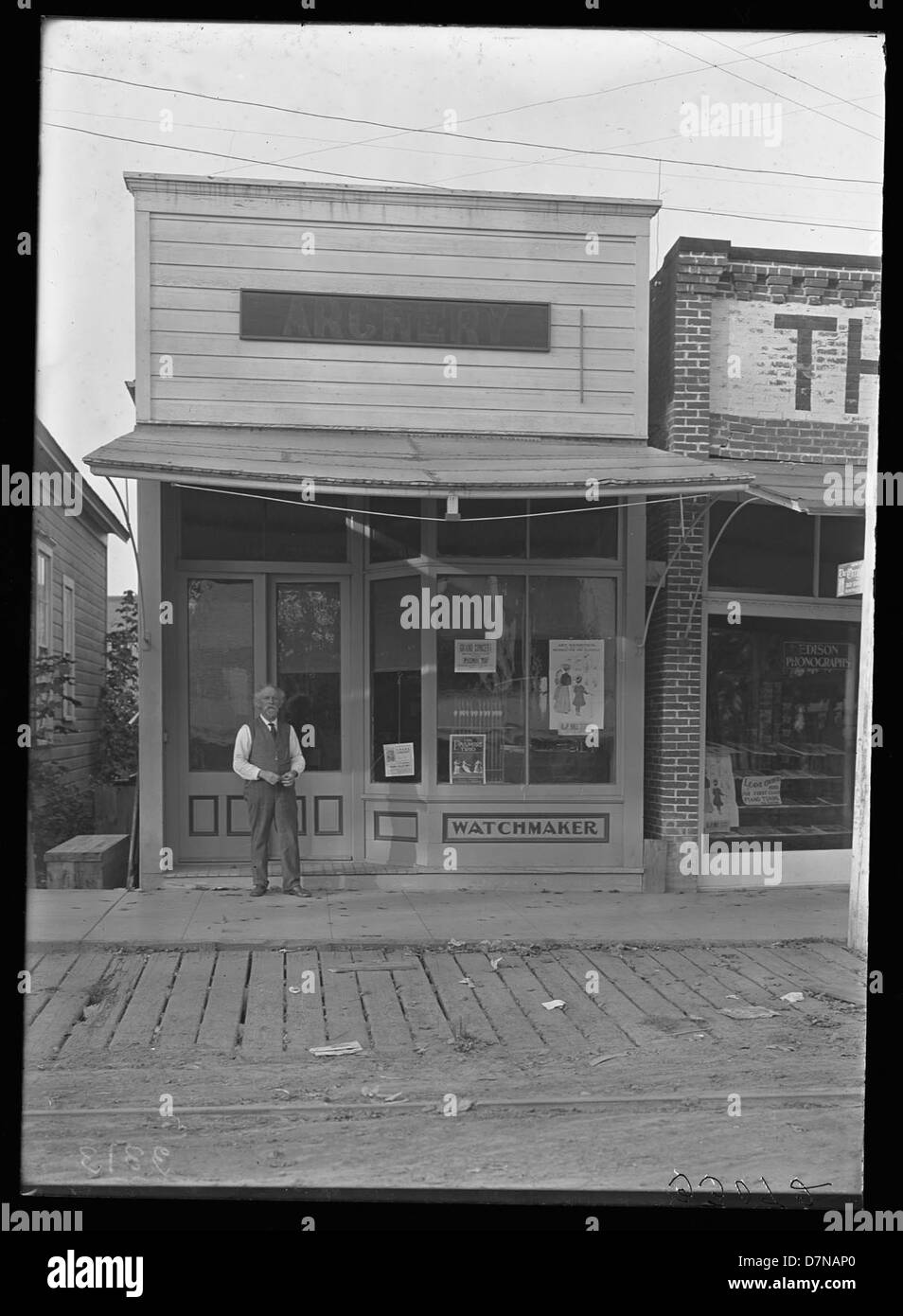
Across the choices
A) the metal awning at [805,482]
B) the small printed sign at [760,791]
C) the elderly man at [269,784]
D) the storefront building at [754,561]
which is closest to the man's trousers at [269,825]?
the elderly man at [269,784]

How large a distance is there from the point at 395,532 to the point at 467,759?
7.30 ft

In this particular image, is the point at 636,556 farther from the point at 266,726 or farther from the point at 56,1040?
the point at 56,1040

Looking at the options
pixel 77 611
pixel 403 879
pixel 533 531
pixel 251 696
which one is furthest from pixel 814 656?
pixel 77 611

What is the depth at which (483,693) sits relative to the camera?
10.3 metres

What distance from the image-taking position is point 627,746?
1044cm

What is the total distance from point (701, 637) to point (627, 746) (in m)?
1.25

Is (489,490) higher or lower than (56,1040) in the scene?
higher

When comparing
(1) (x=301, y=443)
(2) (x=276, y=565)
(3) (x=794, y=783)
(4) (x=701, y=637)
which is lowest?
(3) (x=794, y=783)

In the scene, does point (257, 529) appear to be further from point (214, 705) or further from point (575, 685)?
point (575, 685)

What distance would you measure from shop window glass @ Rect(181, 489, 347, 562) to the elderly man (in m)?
1.59

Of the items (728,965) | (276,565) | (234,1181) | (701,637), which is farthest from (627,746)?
(234,1181)

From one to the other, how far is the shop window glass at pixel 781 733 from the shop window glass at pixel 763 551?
37 centimetres

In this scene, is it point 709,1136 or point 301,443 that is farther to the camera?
point 301,443

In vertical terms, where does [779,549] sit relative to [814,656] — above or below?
above
